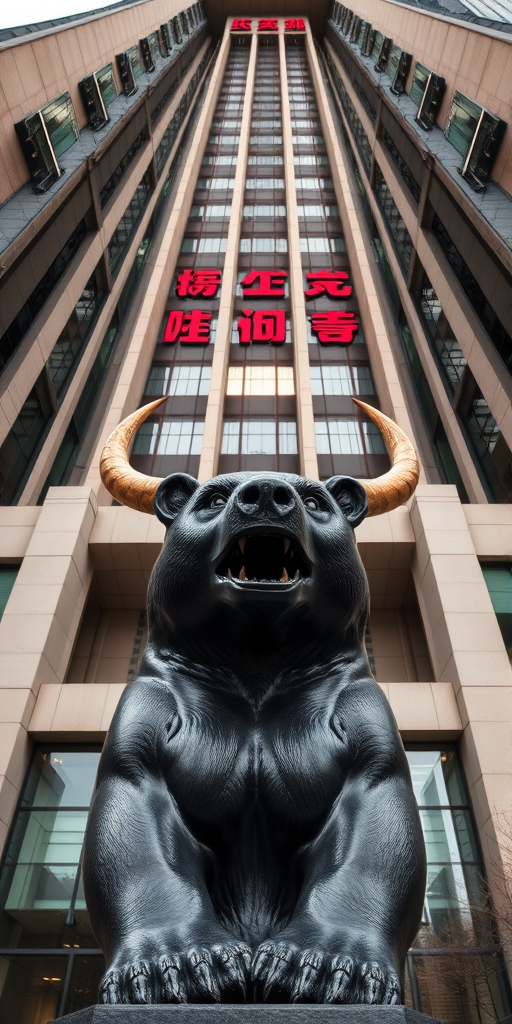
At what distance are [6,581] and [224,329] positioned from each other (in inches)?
687

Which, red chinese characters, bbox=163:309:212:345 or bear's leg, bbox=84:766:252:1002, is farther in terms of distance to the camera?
red chinese characters, bbox=163:309:212:345

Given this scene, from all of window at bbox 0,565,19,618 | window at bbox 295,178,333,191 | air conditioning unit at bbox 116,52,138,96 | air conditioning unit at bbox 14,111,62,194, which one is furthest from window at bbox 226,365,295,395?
window at bbox 295,178,333,191

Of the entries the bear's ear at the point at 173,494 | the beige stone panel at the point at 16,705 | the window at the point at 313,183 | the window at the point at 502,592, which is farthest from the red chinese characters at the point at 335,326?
the bear's ear at the point at 173,494

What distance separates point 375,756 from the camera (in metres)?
2.79

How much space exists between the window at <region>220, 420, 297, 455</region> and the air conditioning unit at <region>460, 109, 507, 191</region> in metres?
10.5

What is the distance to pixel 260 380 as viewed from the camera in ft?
97.3

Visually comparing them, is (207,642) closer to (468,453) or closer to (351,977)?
(351,977)

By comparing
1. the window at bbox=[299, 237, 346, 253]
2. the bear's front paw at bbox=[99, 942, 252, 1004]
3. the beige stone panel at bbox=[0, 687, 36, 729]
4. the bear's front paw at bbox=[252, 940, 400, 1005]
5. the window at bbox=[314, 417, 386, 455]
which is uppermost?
the window at bbox=[299, 237, 346, 253]

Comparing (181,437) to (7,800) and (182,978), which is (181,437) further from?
(182,978)

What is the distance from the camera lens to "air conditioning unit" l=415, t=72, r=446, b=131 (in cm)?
2697

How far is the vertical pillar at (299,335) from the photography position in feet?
74.0

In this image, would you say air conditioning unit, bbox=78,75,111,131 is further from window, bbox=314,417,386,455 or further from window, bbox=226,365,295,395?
window, bbox=314,417,386,455

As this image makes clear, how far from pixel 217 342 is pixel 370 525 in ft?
48.9

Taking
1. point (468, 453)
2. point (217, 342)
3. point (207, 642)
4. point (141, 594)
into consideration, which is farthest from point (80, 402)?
point (207, 642)
